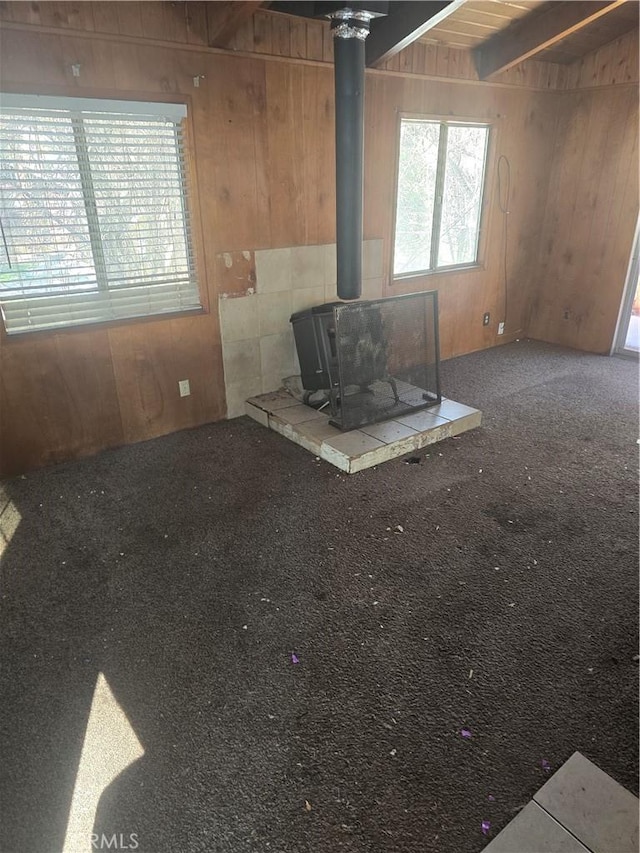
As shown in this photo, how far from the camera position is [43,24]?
2623 mm

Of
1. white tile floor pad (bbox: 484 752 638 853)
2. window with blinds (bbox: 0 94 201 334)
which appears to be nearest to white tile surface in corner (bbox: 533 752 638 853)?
white tile floor pad (bbox: 484 752 638 853)

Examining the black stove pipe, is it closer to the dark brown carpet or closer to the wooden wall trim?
the wooden wall trim

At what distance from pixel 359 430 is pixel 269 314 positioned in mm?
1096

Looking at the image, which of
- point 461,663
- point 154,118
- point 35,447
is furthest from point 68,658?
point 154,118

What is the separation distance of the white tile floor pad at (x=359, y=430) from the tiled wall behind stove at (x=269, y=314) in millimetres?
177

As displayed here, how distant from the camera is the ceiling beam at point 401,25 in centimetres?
301

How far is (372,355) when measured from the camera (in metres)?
3.42

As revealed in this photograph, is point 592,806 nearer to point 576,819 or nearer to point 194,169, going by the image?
point 576,819

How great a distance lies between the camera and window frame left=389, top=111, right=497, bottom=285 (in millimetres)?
4188

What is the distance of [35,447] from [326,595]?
2025mm

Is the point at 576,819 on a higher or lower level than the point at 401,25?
lower

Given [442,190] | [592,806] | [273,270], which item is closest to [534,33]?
[442,190]

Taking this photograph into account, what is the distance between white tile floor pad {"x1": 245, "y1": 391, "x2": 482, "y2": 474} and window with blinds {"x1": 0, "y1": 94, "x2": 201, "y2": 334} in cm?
100

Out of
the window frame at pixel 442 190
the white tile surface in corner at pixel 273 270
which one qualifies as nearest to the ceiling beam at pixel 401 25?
the window frame at pixel 442 190
